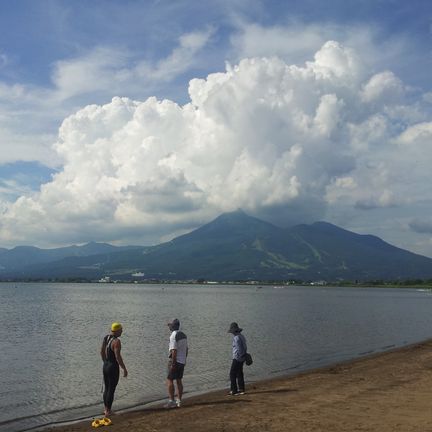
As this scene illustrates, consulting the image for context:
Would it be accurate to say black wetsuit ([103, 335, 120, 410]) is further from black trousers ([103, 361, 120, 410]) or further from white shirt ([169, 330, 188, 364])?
white shirt ([169, 330, 188, 364])

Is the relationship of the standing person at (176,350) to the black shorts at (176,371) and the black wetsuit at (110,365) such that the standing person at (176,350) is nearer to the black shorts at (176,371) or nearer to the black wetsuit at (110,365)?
the black shorts at (176,371)

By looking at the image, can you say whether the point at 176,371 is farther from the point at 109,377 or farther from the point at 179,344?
the point at 109,377

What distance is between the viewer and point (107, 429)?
15.7 m

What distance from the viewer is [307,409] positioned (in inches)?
679

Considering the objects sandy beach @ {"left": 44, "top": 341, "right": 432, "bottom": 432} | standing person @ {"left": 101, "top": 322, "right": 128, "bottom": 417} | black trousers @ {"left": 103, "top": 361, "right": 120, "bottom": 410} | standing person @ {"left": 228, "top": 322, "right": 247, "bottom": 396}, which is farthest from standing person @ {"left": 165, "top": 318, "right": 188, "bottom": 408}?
standing person @ {"left": 228, "top": 322, "right": 247, "bottom": 396}

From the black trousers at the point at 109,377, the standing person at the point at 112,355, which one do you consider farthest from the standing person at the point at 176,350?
the black trousers at the point at 109,377

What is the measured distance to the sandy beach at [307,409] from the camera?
1505 centimetres

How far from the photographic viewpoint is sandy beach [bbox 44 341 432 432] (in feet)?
49.4

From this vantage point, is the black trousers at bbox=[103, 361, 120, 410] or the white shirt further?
the white shirt

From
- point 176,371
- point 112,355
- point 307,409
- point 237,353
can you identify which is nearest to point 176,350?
point 176,371

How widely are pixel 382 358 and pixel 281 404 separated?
1773 cm

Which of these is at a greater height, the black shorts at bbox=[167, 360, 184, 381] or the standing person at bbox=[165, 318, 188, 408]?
the standing person at bbox=[165, 318, 188, 408]

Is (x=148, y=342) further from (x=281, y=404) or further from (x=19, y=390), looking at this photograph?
(x=281, y=404)

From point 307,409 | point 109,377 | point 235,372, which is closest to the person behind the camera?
point 109,377
